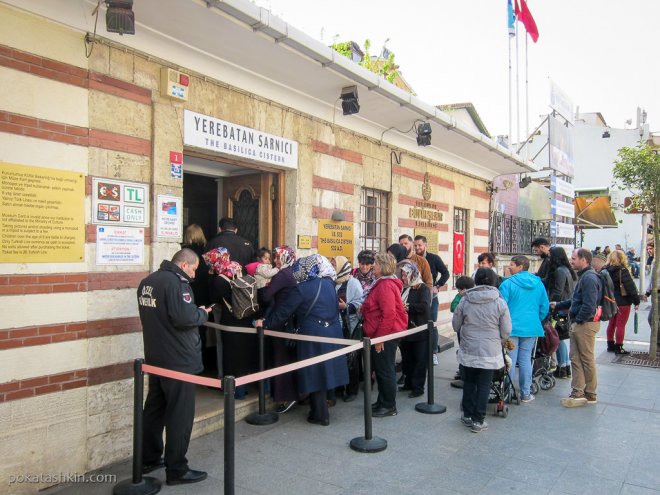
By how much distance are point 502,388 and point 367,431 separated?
1859 millimetres

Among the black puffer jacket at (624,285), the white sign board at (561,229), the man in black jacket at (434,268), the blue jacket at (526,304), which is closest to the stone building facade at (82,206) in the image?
the man in black jacket at (434,268)

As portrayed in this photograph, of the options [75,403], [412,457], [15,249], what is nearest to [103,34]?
[15,249]

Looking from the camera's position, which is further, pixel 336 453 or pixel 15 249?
pixel 336 453

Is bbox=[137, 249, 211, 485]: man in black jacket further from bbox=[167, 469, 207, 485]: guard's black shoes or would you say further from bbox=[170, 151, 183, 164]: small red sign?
bbox=[170, 151, 183, 164]: small red sign

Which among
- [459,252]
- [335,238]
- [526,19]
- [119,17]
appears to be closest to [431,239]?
[459,252]

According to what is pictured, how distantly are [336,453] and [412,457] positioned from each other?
0.68 metres

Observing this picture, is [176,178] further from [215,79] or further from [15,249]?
[15,249]

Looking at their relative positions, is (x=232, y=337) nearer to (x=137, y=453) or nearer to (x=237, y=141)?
(x=137, y=453)

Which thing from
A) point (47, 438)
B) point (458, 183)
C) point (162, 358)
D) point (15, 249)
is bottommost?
point (47, 438)

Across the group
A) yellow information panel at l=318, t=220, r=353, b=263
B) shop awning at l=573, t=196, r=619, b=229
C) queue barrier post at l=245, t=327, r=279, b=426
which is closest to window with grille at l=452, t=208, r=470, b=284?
yellow information panel at l=318, t=220, r=353, b=263

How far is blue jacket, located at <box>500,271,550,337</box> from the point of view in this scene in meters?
5.93

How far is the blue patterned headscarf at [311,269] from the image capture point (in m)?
5.31

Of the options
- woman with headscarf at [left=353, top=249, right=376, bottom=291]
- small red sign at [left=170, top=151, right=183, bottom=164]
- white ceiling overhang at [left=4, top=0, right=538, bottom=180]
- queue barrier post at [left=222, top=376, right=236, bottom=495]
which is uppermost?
white ceiling overhang at [left=4, top=0, right=538, bottom=180]

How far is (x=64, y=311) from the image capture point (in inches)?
160
